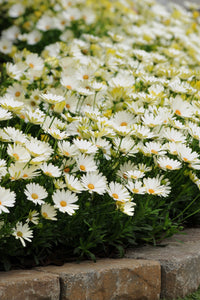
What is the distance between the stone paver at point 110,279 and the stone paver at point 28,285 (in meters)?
0.05

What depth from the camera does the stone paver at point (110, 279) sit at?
6.58 feet

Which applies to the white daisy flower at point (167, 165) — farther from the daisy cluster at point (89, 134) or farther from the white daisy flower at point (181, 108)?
the white daisy flower at point (181, 108)

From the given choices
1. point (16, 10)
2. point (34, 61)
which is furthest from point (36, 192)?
point (16, 10)

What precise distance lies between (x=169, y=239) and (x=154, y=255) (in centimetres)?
21

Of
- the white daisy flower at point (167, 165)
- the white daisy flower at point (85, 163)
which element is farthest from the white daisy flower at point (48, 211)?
the white daisy flower at point (167, 165)

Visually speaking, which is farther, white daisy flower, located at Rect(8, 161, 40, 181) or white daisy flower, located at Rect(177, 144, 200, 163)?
white daisy flower, located at Rect(177, 144, 200, 163)

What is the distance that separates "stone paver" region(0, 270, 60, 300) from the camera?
1.84 meters

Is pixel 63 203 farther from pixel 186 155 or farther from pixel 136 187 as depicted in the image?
pixel 186 155

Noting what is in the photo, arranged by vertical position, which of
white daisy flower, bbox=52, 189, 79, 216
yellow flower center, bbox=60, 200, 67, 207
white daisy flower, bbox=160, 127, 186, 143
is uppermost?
white daisy flower, bbox=160, 127, 186, 143

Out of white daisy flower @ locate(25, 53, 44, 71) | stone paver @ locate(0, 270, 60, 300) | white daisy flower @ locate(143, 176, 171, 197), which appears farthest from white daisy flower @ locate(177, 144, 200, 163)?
white daisy flower @ locate(25, 53, 44, 71)

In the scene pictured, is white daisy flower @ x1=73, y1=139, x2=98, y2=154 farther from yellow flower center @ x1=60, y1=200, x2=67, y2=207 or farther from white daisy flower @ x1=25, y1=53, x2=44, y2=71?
white daisy flower @ x1=25, y1=53, x2=44, y2=71

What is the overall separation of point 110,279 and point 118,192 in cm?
36

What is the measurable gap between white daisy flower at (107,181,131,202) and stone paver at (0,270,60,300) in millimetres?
394

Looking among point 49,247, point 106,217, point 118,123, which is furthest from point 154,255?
point 118,123
